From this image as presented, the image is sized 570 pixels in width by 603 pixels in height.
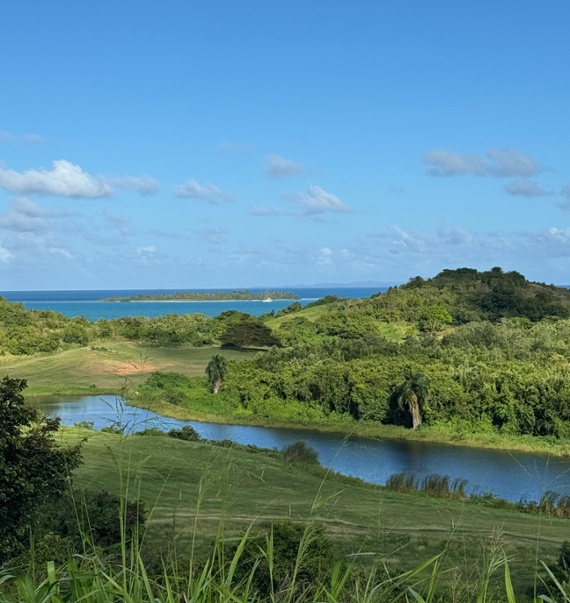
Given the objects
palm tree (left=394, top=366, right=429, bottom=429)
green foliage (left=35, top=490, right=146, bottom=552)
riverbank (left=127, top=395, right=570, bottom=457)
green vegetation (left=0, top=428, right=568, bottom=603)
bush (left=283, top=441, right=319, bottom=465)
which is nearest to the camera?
green vegetation (left=0, top=428, right=568, bottom=603)

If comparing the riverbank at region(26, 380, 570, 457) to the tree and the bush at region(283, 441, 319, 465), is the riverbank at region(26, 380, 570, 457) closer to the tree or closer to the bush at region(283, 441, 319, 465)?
the bush at region(283, 441, 319, 465)

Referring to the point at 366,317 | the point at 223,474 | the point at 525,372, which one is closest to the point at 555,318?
the point at 366,317

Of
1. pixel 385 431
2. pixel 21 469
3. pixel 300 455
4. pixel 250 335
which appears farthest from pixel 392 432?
pixel 21 469

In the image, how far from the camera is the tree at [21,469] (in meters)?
13.5

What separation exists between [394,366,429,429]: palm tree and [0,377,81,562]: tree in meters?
35.6

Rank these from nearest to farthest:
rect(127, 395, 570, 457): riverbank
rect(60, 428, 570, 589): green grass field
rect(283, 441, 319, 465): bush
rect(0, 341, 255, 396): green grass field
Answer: rect(60, 428, 570, 589): green grass field → rect(283, 441, 319, 465): bush → rect(127, 395, 570, 457): riverbank → rect(0, 341, 255, 396): green grass field

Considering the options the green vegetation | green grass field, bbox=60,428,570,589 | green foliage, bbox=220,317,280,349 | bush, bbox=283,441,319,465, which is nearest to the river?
bush, bbox=283,441,319,465

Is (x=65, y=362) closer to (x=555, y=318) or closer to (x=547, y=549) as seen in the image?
(x=555, y=318)

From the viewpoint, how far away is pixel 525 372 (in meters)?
50.8

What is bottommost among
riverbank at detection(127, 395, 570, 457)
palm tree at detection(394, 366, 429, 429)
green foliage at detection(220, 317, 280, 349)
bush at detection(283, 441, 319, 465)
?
riverbank at detection(127, 395, 570, 457)

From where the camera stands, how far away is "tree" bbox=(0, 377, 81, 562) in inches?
531

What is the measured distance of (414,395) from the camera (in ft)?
158

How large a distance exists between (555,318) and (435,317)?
45.4 ft

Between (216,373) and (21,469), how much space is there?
4503 centimetres
